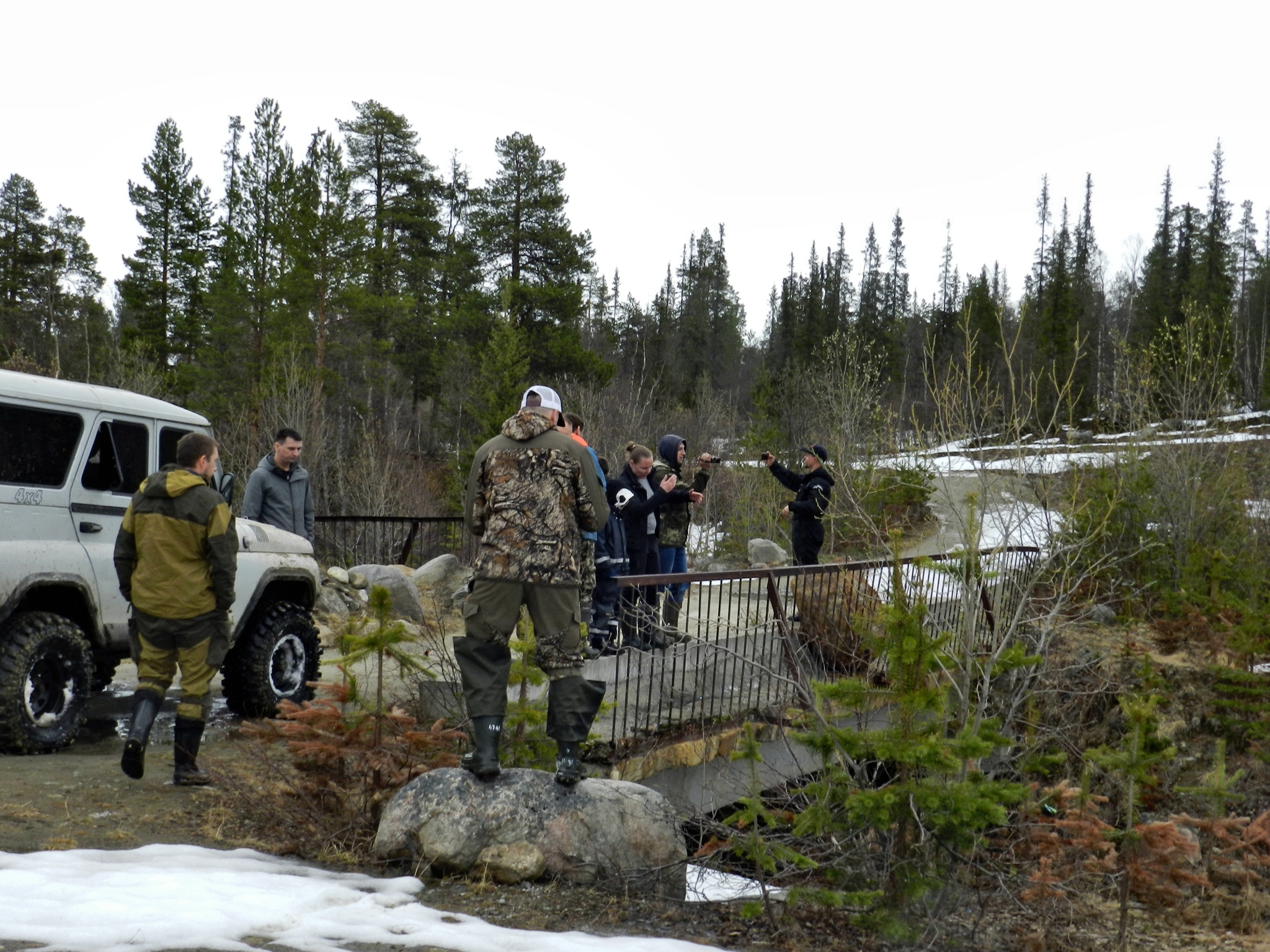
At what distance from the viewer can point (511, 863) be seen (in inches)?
167

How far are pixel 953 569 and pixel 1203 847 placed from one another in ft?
12.6

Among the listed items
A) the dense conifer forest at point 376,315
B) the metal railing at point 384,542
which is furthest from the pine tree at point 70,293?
the metal railing at point 384,542

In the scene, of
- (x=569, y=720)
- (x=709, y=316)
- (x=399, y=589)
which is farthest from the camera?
(x=709, y=316)

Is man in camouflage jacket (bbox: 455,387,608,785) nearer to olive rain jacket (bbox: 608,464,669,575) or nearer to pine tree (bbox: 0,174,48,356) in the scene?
olive rain jacket (bbox: 608,464,669,575)

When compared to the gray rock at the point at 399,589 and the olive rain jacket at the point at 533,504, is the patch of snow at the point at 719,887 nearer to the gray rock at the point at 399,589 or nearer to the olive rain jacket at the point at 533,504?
the olive rain jacket at the point at 533,504

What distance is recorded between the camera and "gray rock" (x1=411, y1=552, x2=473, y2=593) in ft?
43.5

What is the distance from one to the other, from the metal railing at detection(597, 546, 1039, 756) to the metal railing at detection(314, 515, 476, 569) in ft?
24.6

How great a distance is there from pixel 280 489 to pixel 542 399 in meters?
4.04

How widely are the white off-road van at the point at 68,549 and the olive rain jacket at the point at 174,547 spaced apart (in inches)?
30.9

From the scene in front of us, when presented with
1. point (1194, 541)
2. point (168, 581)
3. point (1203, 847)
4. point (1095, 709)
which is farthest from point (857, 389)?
point (168, 581)

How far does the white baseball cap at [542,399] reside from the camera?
15.3 ft

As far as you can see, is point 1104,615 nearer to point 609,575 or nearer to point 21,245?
point 609,575

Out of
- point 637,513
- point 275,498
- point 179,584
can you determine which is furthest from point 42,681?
point 637,513

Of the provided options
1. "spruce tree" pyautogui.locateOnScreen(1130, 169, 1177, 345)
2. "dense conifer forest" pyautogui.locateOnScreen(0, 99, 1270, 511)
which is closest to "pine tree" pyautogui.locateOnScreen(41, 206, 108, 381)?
"dense conifer forest" pyautogui.locateOnScreen(0, 99, 1270, 511)
